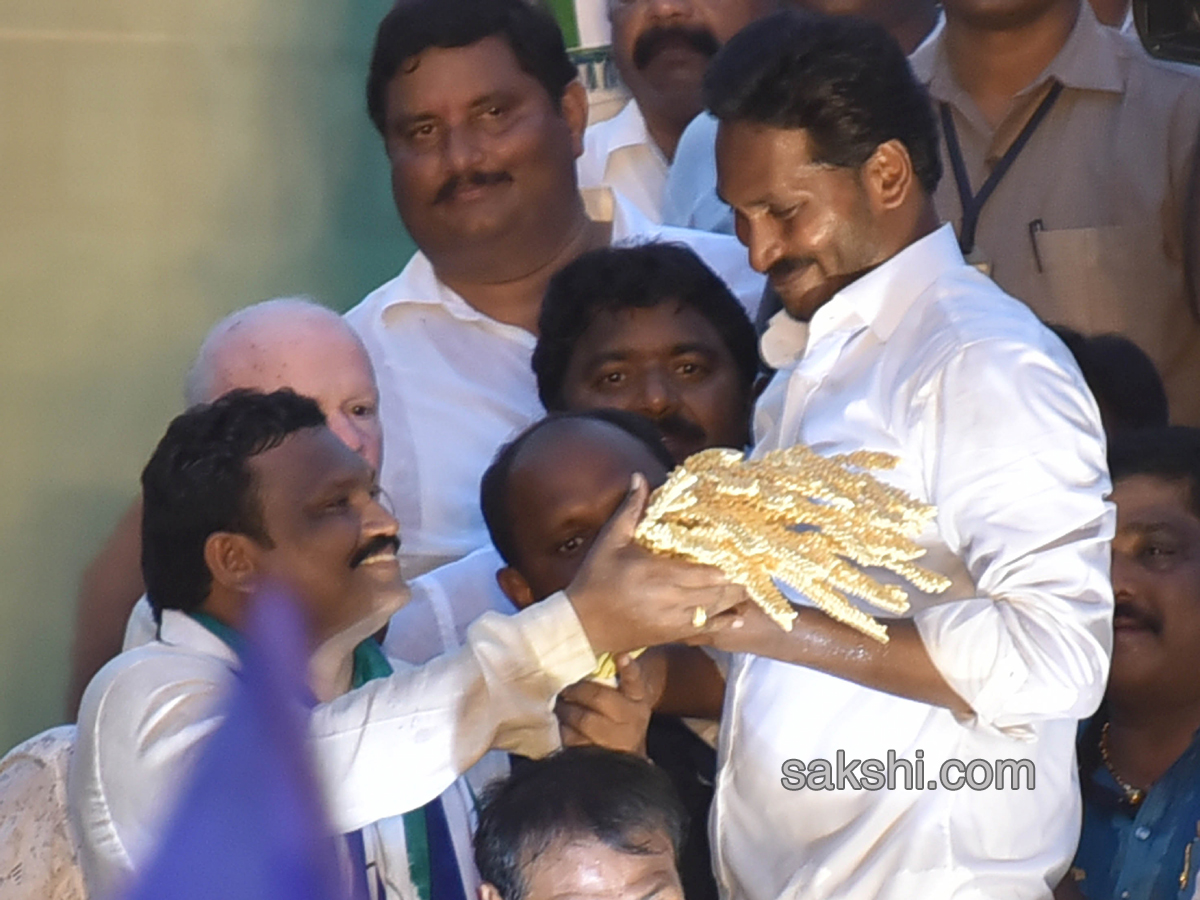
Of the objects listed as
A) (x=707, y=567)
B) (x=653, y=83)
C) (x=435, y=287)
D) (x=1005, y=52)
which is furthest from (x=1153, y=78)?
(x=707, y=567)

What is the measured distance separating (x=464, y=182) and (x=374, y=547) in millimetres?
909

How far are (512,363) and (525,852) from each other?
118 centimetres

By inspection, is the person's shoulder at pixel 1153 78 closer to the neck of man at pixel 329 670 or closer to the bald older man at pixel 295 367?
the bald older man at pixel 295 367

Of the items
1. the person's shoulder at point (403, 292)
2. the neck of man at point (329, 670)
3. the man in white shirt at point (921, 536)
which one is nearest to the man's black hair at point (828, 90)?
the man in white shirt at point (921, 536)

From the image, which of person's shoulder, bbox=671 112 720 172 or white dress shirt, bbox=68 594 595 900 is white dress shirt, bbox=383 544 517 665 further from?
person's shoulder, bbox=671 112 720 172

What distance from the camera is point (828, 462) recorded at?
6.22 ft

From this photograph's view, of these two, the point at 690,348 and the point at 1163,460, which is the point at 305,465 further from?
the point at 1163,460

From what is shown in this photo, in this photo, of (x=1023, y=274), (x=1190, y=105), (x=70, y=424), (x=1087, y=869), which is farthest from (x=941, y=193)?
(x=70, y=424)

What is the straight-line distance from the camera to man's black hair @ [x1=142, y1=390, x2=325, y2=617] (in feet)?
7.14

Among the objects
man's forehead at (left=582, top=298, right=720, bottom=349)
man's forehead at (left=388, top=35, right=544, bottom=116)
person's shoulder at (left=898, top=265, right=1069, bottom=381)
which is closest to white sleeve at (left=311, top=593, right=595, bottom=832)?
person's shoulder at (left=898, top=265, right=1069, bottom=381)

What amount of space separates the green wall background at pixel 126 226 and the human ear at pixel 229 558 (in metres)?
1.93

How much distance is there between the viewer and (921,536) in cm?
197

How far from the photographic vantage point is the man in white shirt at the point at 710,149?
3.21 metres

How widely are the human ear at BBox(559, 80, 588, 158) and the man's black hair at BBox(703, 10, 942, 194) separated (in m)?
0.95
